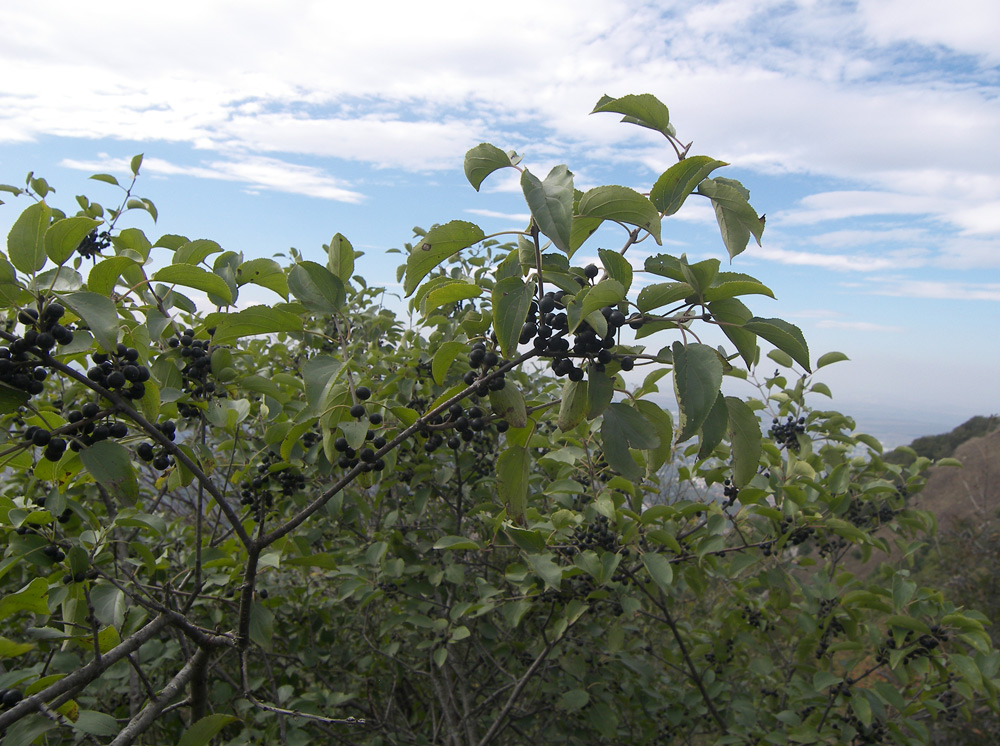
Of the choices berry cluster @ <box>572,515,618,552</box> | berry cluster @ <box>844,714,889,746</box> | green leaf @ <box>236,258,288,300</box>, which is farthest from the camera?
berry cluster @ <box>844,714,889,746</box>

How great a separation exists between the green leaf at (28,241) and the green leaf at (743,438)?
6.08 ft

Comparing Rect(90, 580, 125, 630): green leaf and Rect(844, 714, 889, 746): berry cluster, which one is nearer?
Rect(90, 580, 125, 630): green leaf

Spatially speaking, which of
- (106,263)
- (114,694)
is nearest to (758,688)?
(114,694)

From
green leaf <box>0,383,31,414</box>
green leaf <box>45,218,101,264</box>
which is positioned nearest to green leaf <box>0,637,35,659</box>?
green leaf <box>0,383,31,414</box>

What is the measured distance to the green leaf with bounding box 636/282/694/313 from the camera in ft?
5.04

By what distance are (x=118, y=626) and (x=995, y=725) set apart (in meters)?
9.82

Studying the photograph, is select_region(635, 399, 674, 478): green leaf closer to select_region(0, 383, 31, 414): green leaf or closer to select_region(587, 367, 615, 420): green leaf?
select_region(587, 367, 615, 420): green leaf

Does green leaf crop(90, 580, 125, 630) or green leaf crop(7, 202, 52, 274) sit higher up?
green leaf crop(7, 202, 52, 274)

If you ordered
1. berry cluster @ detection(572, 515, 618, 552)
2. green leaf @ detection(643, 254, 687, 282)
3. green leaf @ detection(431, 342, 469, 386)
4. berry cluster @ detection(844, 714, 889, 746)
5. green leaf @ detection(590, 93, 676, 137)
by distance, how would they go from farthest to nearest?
1. berry cluster @ detection(844, 714, 889, 746)
2. berry cluster @ detection(572, 515, 618, 552)
3. green leaf @ detection(431, 342, 469, 386)
4. green leaf @ detection(590, 93, 676, 137)
5. green leaf @ detection(643, 254, 687, 282)

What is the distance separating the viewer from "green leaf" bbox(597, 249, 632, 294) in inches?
62.2

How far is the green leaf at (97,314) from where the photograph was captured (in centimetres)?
138

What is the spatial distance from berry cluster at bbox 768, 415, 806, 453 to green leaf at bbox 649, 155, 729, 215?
3849mm

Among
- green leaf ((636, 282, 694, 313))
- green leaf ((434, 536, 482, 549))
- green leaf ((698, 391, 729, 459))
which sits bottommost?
green leaf ((434, 536, 482, 549))

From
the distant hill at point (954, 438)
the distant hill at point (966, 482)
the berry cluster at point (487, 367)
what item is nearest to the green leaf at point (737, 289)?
the berry cluster at point (487, 367)
